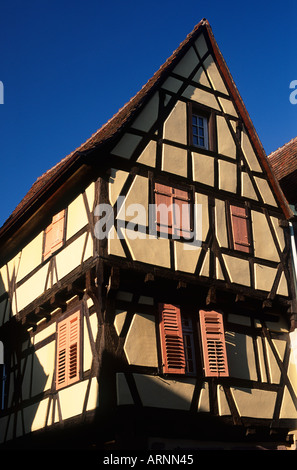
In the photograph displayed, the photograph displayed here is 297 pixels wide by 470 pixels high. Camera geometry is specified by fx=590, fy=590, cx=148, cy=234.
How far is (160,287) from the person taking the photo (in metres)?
13.0

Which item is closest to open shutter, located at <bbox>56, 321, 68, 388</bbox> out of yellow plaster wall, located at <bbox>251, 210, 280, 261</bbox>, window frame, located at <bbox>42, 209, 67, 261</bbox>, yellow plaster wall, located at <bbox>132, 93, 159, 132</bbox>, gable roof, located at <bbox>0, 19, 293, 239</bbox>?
window frame, located at <bbox>42, 209, 67, 261</bbox>

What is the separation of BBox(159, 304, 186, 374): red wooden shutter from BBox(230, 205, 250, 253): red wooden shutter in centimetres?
263

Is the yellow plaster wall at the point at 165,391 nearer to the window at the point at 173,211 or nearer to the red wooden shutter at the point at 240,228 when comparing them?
the window at the point at 173,211

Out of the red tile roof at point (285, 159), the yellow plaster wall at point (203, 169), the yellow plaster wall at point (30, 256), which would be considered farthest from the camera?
the red tile roof at point (285, 159)

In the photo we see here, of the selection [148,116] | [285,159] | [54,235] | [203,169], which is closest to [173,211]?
[203,169]

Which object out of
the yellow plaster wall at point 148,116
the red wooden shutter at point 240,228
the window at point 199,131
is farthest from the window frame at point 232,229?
the yellow plaster wall at point 148,116

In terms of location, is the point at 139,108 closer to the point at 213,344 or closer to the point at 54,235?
the point at 54,235

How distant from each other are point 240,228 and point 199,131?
283cm

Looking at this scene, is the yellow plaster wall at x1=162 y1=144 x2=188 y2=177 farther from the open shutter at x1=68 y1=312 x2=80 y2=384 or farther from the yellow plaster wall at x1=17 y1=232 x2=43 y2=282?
the open shutter at x1=68 y1=312 x2=80 y2=384

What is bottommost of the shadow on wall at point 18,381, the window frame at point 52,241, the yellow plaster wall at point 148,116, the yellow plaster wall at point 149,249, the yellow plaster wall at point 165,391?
the yellow plaster wall at point 165,391

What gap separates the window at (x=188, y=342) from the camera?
40.4 ft

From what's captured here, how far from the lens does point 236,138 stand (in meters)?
15.9

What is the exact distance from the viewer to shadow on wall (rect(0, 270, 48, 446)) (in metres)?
13.7

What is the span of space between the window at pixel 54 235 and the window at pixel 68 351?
75.0 inches
